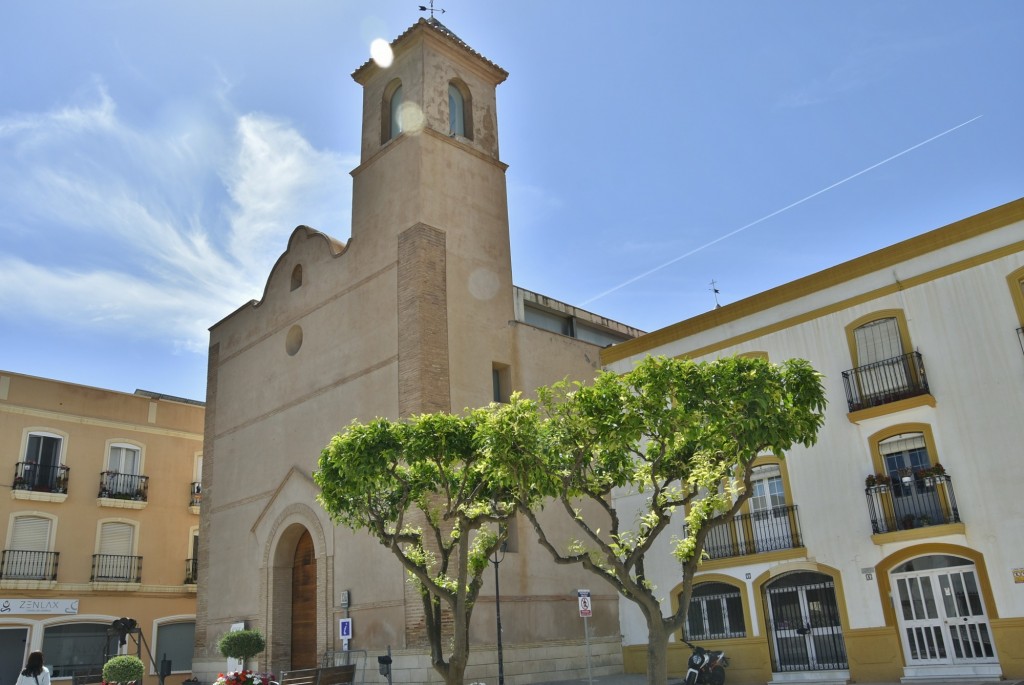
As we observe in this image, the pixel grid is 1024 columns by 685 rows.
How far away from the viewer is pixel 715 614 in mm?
21234

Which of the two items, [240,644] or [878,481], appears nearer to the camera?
[878,481]

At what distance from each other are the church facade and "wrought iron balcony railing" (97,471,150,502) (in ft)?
13.9

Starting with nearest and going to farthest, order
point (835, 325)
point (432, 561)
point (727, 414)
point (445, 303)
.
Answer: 1. point (727, 414)
2. point (432, 561)
3. point (835, 325)
4. point (445, 303)

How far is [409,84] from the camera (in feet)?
81.9

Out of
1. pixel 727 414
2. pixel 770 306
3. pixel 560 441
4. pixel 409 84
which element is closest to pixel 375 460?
pixel 560 441

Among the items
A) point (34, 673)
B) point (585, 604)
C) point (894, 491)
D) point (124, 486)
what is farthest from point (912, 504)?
point (124, 486)

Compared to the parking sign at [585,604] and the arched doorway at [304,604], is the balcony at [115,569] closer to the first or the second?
the arched doorway at [304,604]

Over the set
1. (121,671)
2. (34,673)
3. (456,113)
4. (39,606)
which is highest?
(456,113)

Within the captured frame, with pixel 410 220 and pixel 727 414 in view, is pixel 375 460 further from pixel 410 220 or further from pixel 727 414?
pixel 410 220

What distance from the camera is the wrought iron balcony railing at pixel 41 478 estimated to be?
92.0 feet

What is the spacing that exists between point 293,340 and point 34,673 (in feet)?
51.4

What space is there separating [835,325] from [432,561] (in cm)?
1076

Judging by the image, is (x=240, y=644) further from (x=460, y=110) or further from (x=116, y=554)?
(x=460, y=110)

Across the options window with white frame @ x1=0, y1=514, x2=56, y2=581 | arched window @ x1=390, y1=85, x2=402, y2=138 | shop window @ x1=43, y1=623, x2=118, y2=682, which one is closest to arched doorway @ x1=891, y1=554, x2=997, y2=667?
arched window @ x1=390, y1=85, x2=402, y2=138
